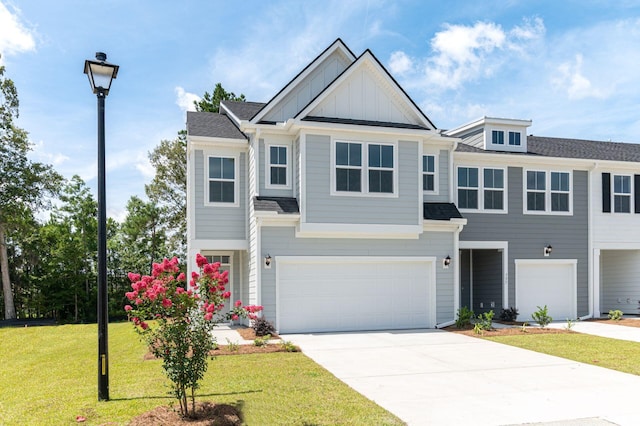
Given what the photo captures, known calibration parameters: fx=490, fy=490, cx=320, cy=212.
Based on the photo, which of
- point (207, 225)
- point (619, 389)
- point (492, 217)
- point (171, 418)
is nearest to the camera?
point (171, 418)

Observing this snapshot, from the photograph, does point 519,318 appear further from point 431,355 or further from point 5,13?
point 5,13

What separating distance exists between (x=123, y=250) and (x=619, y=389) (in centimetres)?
2902

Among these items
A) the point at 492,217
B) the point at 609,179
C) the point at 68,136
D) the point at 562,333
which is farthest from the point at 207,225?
the point at 609,179

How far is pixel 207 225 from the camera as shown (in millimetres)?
15516

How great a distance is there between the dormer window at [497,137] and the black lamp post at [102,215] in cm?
1448

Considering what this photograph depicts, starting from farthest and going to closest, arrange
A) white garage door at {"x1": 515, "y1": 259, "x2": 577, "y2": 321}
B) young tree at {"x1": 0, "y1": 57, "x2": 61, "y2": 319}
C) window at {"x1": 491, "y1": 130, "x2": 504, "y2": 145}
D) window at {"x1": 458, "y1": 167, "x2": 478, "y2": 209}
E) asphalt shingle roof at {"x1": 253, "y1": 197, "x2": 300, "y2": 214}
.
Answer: young tree at {"x1": 0, "y1": 57, "x2": 61, "y2": 319}, window at {"x1": 491, "y1": 130, "x2": 504, "y2": 145}, white garage door at {"x1": 515, "y1": 259, "x2": 577, "y2": 321}, window at {"x1": 458, "y1": 167, "x2": 478, "y2": 209}, asphalt shingle roof at {"x1": 253, "y1": 197, "x2": 300, "y2": 214}

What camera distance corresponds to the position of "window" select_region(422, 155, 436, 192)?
16.3 m

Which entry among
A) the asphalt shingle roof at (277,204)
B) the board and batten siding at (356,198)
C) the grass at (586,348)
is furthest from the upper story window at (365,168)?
the grass at (586,348)

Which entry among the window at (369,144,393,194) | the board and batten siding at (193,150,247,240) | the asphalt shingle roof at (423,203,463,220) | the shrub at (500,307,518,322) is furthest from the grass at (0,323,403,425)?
the shrub at (500,307,518,322)

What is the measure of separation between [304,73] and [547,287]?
11.5 meters

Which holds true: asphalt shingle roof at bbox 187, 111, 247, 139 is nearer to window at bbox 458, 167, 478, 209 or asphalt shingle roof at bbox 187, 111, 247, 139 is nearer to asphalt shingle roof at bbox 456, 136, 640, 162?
window at bbox 458, 167, 478, 209

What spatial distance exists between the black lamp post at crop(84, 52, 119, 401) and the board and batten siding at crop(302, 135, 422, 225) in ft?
24.5

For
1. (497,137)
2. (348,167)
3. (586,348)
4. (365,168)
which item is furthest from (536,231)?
(348,167)

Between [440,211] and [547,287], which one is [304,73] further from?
[547,287]
